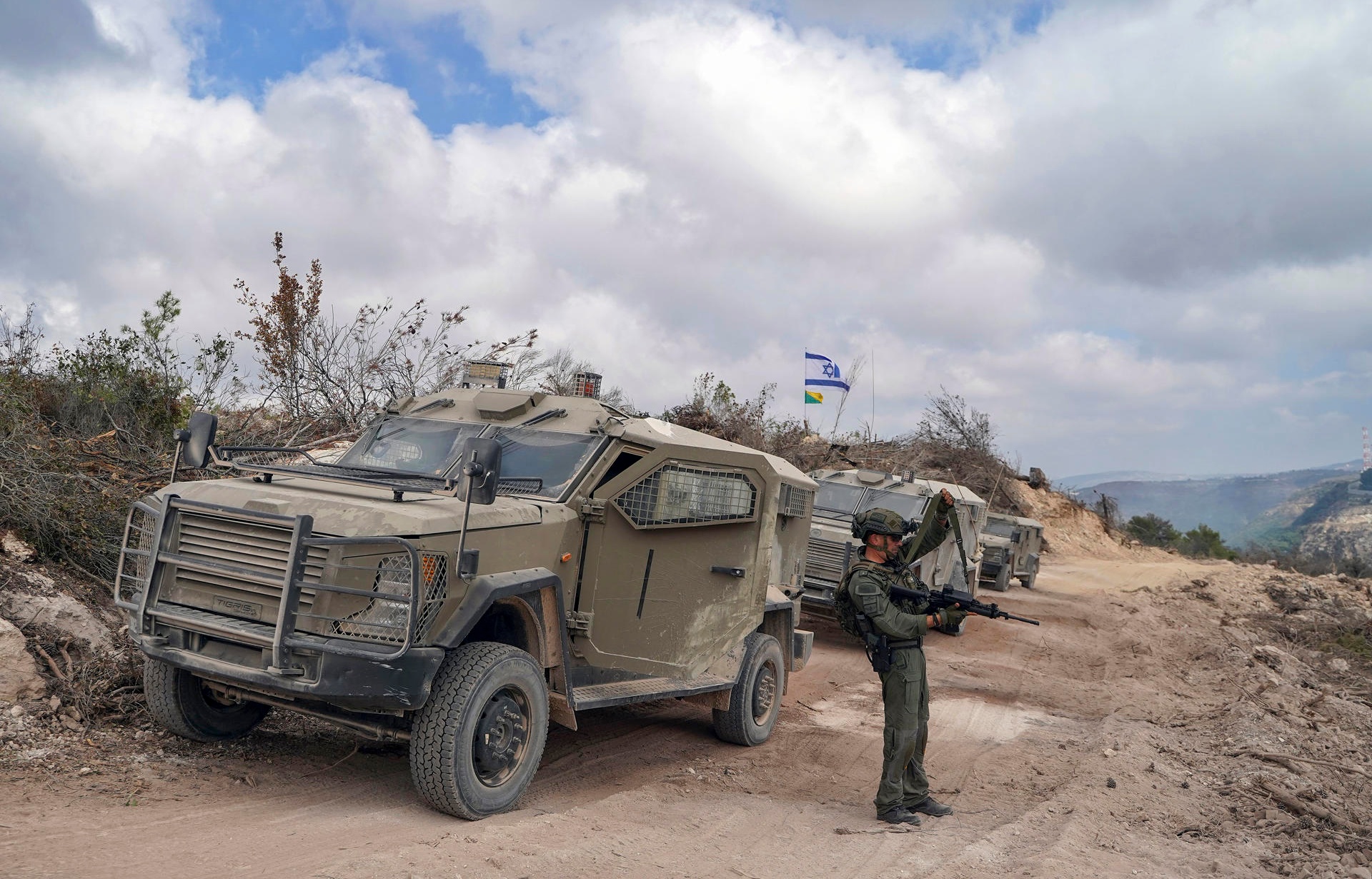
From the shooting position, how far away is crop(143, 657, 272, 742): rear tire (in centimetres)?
547

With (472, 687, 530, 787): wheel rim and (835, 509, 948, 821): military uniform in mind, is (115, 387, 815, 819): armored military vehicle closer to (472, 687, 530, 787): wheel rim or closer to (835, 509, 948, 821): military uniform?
(472, 687, 530, 787): wheel rim

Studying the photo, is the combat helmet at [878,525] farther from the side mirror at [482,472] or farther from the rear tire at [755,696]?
the side mirror at [482,472]

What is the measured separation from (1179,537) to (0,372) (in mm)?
40328

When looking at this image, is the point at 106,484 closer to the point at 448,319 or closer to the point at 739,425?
the point at 448,319

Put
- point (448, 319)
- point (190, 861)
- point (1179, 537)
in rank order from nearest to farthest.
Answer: point (190, 861)
point (448, 319)
point (1179, 537)

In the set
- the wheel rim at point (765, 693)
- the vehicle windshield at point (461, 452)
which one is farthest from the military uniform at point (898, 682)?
the vehicle windshield at point (461, 452)

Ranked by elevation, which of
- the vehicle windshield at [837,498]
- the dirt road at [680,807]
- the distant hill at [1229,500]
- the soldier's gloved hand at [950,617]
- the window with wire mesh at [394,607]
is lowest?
the dirt road at [680,807]

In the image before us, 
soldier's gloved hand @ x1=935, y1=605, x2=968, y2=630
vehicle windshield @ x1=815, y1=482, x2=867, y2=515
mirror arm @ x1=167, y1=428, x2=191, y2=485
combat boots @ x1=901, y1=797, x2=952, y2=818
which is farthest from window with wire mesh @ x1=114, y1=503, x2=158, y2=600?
vehicle windshield @ x1=815, y1=482, x2=867, y2=515

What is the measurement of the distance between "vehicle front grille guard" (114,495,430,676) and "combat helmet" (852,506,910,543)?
2.55 m

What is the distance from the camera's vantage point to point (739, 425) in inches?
872

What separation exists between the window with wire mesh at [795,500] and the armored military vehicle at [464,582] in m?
0.58

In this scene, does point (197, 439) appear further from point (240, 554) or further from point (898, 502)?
point (898, 502)

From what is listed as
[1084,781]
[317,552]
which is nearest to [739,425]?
[1084,781]

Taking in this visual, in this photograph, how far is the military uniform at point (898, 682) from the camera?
582 centimetres
